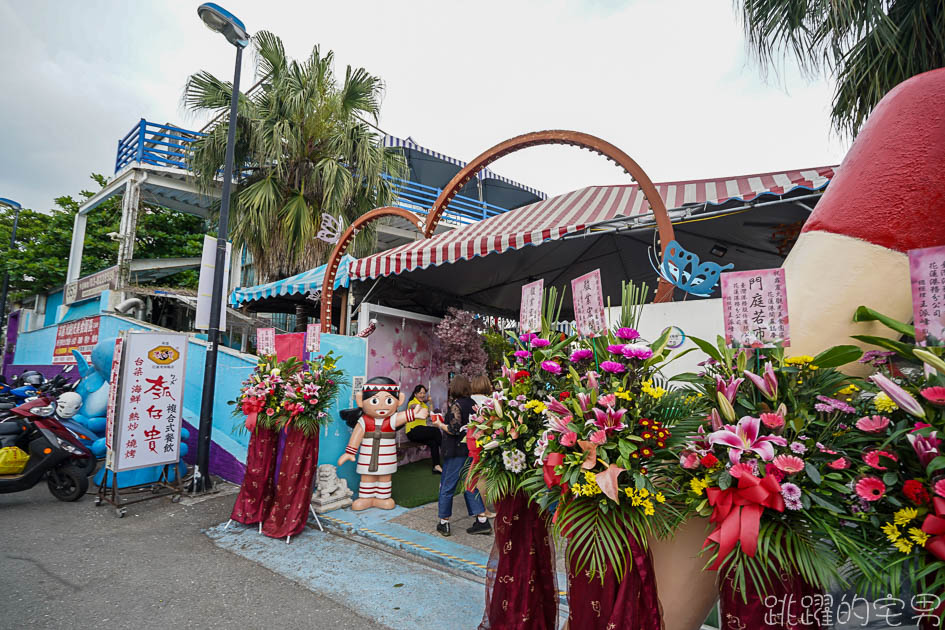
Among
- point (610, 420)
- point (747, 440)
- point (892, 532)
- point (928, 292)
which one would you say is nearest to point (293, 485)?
point (610, 420)

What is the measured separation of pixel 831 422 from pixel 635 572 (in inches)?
34.5

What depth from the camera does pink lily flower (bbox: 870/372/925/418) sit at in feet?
3.76

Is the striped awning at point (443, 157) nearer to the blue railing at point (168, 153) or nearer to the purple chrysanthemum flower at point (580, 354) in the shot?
the blue railing at point (168, 153)

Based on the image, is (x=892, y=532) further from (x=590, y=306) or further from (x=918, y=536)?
(x=590, y=306)

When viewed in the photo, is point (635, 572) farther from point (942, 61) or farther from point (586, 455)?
point (942, 61)

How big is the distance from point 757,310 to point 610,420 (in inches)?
26.5

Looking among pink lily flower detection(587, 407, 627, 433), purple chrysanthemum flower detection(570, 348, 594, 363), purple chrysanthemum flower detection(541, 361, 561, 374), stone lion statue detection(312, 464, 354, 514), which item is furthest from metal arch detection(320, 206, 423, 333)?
pink lily flower detection(587, 407, 627, 433)

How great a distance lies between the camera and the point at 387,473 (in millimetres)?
5180

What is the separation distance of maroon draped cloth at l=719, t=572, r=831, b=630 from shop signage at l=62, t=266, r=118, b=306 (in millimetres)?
13138

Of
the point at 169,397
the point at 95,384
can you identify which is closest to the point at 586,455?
the point at 169,397

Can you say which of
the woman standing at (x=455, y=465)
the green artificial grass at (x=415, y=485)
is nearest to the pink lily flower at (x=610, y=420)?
the woman standing at (x=455, y=465)

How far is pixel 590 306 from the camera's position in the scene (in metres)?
2.15

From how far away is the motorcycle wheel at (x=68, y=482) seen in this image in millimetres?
5262

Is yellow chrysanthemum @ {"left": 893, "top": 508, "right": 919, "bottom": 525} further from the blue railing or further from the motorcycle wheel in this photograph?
the blue railing
